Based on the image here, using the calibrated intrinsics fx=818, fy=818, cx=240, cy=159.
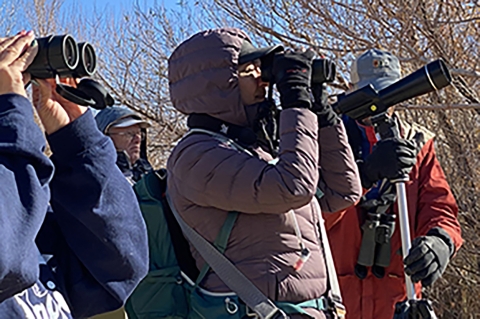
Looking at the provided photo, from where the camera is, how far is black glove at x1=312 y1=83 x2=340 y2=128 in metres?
2.96

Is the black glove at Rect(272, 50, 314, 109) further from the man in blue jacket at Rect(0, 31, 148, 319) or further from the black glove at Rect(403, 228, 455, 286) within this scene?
the man in blue jacket at Rect(0, 31, 148, 319)

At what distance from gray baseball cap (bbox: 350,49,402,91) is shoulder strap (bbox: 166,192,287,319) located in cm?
115

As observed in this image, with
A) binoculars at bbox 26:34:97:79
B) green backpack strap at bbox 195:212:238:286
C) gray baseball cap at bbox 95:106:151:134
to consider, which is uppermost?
gray baseball cap at bbox 95:106:151:134

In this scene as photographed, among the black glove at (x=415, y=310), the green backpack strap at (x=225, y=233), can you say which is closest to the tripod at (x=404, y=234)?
the black glove at (x=415, y=310)

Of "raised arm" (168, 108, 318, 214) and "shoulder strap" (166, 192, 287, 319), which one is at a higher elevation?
"raised arm" (168, 108, 318, 214)

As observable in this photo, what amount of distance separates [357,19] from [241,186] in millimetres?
3185

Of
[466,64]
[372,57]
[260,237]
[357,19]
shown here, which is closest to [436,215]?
[372,57]

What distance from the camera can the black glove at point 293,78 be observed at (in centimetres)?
273

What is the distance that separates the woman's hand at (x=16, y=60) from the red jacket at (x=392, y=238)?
1.77m

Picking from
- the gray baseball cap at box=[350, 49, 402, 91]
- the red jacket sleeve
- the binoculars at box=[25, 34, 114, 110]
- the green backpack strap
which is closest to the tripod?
the red jacket sleeve

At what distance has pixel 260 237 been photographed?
8.61 feet

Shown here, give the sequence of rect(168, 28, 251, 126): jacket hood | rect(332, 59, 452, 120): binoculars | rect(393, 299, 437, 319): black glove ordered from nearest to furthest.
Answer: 1. rect(168, 28, 251, 126): jacket hood
2. rect(393, 299, 437, 319): black glove
3. rect(332, 59, 452, 120): binoculars

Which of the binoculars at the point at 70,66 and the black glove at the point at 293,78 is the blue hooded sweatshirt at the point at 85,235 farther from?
the black glove at the point at 293,78

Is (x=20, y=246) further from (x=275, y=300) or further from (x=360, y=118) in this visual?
(x=360, y=118)
